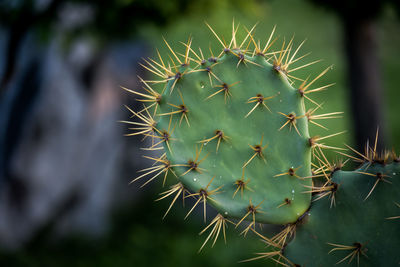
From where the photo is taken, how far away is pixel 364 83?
163 inches

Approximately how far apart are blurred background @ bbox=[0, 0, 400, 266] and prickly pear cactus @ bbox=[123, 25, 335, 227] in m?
2.22

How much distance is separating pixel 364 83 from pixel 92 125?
93.5 inches

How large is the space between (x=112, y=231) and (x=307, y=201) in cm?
328

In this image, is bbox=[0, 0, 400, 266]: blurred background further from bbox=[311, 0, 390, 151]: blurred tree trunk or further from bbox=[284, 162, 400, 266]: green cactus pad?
bbox=[284, 162, 400, 266]: green cactus pad

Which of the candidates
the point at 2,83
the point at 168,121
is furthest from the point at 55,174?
the point at 168,121

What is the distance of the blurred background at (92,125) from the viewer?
365cm

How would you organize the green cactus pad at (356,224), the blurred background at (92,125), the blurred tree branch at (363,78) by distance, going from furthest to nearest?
1. the blurred tree branch at (363,78)
2. the blurred background at (92,125)
3. the green cactus pad at (356,224)

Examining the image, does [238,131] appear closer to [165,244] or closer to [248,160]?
[248,160]

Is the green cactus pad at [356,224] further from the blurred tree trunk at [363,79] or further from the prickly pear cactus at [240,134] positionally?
the blurred tree trunk at [363,79]

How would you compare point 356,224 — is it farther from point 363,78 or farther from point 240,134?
point 363,78

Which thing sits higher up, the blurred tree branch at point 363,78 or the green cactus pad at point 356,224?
the green cactus pad at point 356,224

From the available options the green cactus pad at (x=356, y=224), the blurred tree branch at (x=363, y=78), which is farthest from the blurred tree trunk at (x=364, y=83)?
the green cactus pad at (x=356, y=224)

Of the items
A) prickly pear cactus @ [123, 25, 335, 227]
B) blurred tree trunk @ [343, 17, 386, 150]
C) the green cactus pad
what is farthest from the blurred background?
the green cactus pad

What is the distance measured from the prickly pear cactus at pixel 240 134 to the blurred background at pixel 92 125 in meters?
2.22
